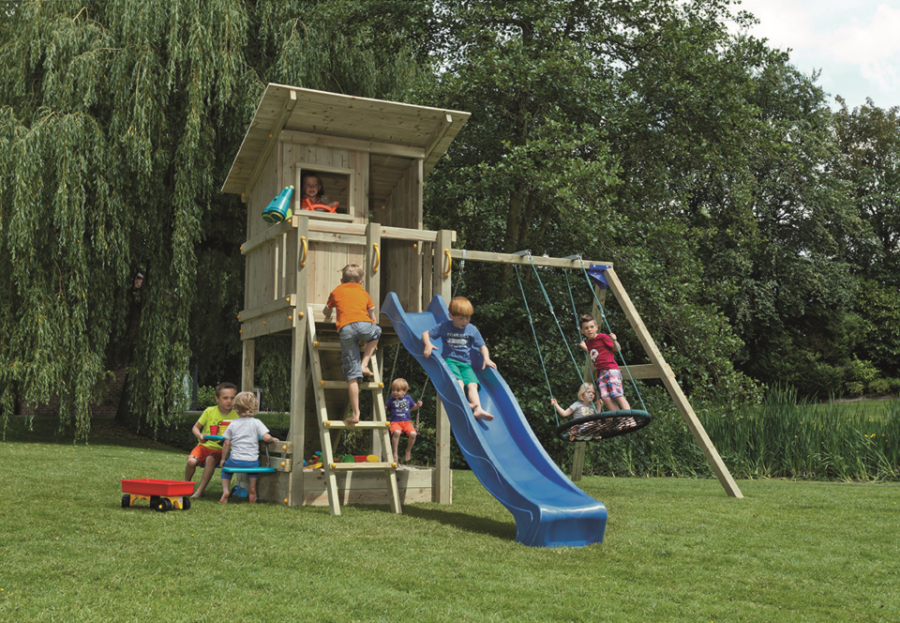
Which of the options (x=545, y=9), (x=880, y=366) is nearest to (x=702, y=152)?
(x=545, y=9)

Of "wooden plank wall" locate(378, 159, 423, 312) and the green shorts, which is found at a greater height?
"wooden plank wall" locate(378, 159, 423, 312)

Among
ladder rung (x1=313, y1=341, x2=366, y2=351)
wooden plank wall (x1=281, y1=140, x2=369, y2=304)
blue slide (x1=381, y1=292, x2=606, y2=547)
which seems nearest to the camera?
blue slide (x1=381, y1=292, x2=606, y2=547)

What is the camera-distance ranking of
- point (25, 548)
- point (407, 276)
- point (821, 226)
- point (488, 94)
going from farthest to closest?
1. point (821, 226)
2. point (488, 94)
3. point (407, 276)
4. point (25, 548)

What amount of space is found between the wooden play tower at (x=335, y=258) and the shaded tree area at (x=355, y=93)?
4.15 m

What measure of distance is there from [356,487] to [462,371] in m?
1.64

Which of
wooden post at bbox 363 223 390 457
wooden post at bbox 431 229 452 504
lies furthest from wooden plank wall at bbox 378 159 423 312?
wooden post at bbox 363 223 390 457

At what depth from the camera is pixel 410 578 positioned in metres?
4.48

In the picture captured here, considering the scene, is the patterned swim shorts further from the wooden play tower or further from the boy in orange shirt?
the boy in orange shirt

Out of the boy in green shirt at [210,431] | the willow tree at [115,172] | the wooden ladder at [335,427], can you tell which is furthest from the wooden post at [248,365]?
the willow tree at [115,172]

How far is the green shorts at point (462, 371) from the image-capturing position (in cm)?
755

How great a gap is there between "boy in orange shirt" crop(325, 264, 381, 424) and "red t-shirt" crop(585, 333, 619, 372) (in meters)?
2.72

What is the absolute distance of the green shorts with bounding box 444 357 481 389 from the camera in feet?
24.8

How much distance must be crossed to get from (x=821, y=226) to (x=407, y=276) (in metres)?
21.8

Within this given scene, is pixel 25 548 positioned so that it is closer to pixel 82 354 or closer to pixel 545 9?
pixel 82 354
